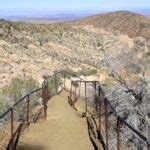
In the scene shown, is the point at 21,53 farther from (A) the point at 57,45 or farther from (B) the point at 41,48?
(A) the point at 57,45

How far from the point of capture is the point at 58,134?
11.2 m

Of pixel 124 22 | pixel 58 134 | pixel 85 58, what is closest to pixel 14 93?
pixel 58 134

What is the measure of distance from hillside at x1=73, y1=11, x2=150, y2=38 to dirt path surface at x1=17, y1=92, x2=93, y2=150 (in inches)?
3394

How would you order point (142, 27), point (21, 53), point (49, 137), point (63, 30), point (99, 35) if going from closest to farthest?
point (49, 137) → point (21, 53) → point (63, 30) → point (99, 35) → point (142, 27)

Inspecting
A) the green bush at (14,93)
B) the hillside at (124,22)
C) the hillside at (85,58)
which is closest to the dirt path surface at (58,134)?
the hillside at (85,58)

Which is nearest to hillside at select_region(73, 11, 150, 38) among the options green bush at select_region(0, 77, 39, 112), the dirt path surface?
green bush at select_region(0, 77, 39, 112)

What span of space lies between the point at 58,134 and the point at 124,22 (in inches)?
3981

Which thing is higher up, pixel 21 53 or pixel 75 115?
pixel 75 115

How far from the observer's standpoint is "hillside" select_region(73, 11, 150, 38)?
104 meters

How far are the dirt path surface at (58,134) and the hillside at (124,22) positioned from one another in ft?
283

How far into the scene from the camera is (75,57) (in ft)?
181

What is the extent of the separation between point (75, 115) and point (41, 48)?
134 feet

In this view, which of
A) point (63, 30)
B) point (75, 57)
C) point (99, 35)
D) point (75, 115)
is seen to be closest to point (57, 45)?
point (75, 57)

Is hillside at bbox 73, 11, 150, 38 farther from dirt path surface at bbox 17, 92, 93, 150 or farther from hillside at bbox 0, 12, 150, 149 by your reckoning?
dirt path surface at bbox 17, 92, 93, 150
